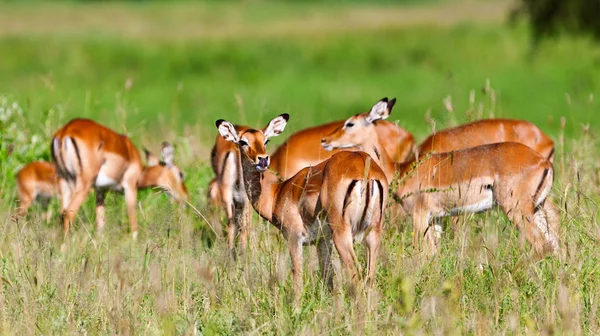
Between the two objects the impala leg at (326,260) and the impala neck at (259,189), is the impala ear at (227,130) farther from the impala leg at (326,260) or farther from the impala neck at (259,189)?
the impala leg at (326,260)

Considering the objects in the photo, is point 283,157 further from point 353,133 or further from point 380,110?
point 380,110

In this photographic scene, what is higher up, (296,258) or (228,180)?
(228,180)

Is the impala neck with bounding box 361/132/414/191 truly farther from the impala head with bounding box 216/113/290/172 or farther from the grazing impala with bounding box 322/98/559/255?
the impala head with bounding box 216/113/290/172

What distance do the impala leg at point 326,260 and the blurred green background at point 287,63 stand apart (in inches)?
279

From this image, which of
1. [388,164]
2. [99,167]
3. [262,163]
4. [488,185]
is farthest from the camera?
[99,167]

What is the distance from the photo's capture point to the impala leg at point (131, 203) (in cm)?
703

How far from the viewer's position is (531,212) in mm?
6242

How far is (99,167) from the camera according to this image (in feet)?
27.1

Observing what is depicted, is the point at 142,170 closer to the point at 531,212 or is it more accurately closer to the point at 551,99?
the point at 531,212

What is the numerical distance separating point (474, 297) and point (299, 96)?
58.0ft

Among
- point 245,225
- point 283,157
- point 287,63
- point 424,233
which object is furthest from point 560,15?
point 424,233

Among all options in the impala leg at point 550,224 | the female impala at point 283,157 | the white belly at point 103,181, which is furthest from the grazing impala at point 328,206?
the white belly at point 103,181

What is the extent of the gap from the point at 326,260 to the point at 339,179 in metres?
0.45

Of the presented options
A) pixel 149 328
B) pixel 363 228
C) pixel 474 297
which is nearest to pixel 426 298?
pixel 474 297
